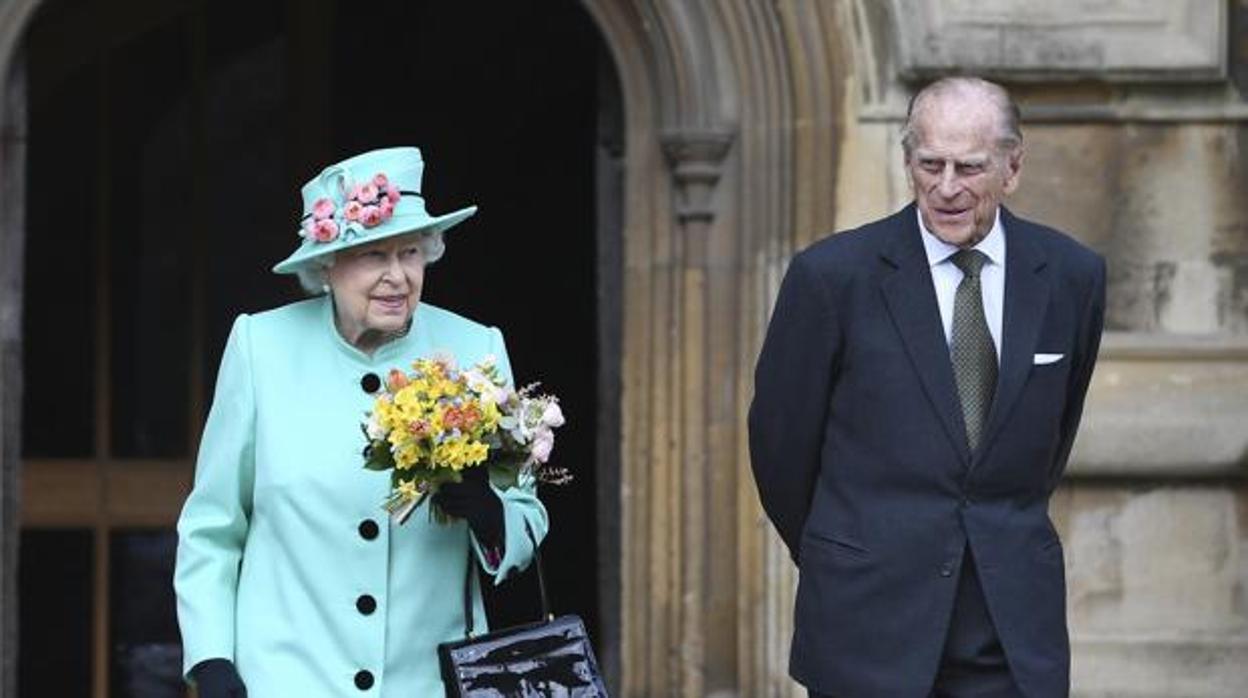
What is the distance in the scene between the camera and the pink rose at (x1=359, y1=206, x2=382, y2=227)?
5082 mm

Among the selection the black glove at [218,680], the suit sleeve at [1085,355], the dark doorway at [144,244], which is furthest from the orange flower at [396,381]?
the dark doorway at [144,244]

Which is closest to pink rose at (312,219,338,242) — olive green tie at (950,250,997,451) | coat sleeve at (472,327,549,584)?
coat sleeve at (472,327,549,584)

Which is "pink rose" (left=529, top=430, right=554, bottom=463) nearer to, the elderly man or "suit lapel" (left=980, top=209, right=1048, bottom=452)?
the elderly man

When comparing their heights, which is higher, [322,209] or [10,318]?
[322,209]

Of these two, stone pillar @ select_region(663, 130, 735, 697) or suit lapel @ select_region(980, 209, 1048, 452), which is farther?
stone pillar @ select_region(663, 130, 735, 697)

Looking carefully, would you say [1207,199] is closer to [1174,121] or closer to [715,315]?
[1174,121]

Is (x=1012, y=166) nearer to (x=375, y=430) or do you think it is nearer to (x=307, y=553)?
(x=375, y=430)

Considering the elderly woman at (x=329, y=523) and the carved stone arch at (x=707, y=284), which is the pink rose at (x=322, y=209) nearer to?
the elderly woman at (x=329, y=523)

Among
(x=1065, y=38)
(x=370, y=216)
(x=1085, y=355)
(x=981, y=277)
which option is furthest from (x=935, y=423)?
(x=1065, y=38)

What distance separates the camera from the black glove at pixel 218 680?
16.4 feet

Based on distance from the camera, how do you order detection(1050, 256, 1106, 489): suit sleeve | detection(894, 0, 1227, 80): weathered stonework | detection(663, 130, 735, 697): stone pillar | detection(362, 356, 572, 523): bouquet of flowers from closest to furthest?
detection(362, 356, 572, 523): bouquet of flowers → detection(1050, 256, 1106, 489): suit sleeve → detection(894, 0, 1227, 80): weathered stonework → detection(663, 130, 735, 697): stone pillar

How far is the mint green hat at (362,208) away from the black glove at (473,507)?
0.43 metres

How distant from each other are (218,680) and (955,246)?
56.0 inches

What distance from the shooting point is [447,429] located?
196 inches
